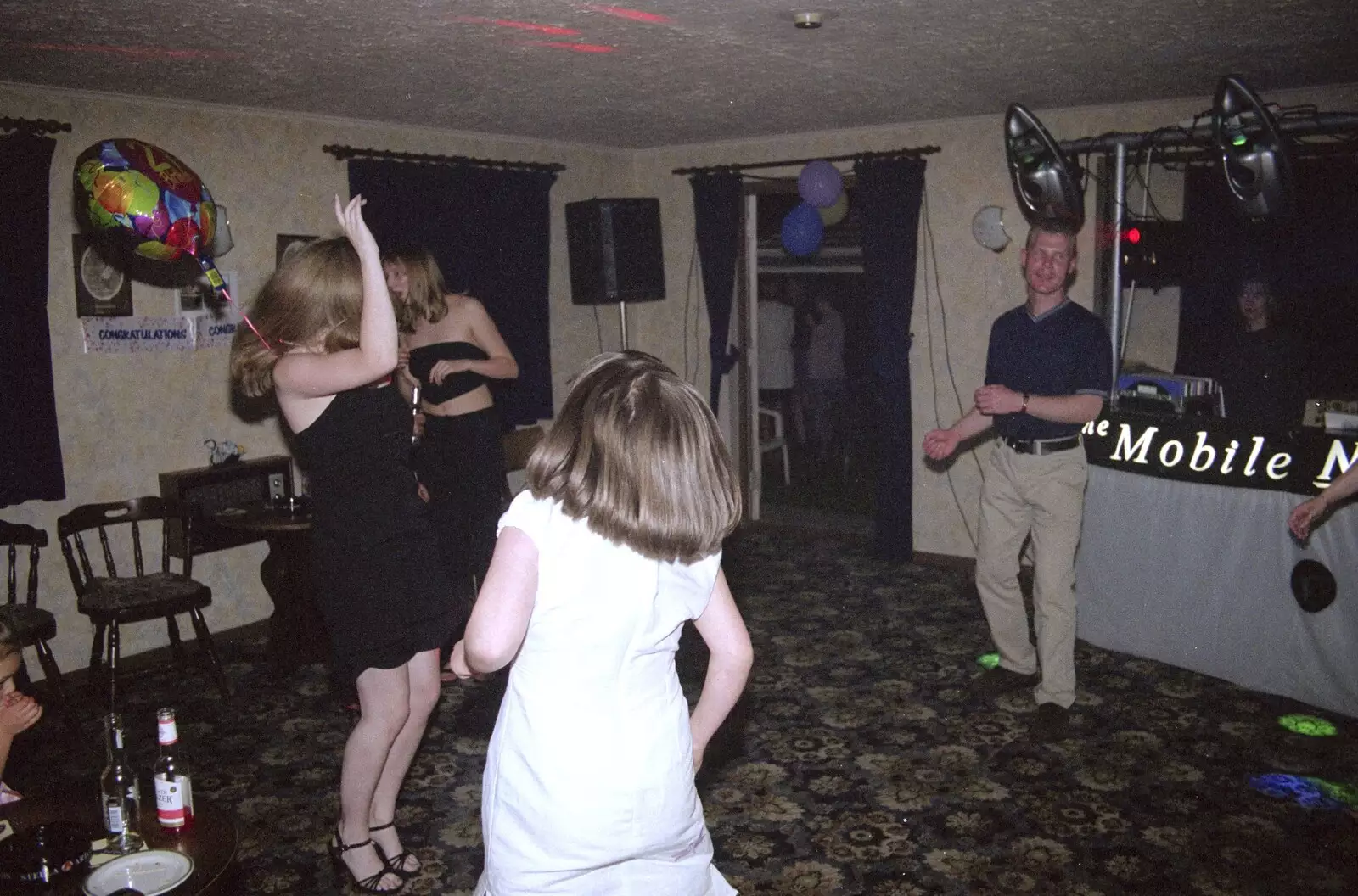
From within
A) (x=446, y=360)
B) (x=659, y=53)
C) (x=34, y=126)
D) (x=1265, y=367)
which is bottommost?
(x=1265, y=367)

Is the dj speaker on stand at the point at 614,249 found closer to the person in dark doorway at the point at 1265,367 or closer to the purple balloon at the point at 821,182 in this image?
the purple balloon at the point at 821,182

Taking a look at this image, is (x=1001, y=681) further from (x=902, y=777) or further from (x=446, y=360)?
(x=446, y=360)

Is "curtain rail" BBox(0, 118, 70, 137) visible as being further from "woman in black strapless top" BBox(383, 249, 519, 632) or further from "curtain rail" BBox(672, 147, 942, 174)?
"curtain rail" BBox(672, 147, 942, 174)

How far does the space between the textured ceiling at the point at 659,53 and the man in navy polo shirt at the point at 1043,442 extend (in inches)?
30.8

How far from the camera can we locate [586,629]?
1.44 metres

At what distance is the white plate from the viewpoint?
6.12ft

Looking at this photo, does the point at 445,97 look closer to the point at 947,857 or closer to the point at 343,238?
the point at 343,238

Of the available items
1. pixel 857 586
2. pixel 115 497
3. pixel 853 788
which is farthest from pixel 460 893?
pixel 857 586

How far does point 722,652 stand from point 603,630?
24 centimetres

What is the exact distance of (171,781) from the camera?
207 centimetres

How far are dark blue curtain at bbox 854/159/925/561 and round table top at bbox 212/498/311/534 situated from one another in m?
3.33

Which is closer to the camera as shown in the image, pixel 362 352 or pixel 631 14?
pixel 362 352

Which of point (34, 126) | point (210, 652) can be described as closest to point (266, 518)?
point (210, 652)

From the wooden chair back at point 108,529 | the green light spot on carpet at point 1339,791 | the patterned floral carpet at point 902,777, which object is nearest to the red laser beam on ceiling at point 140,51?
the wooden chair back at point 108,529
